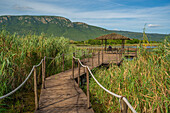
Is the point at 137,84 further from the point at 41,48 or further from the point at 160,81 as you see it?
the point at 41,48

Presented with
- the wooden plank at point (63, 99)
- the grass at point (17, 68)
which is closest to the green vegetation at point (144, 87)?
the wooden plank at point (63, 99)

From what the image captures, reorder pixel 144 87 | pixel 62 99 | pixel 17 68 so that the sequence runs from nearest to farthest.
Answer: pixel 144 87
pixel 62 99
pixel 17 68

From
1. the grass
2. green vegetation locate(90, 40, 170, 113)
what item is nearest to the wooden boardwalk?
the grass

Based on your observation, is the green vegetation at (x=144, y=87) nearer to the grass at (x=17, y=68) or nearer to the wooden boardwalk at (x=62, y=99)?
the wooden boardwalk at (x=62, y=99)

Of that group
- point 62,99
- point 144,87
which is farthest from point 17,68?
point 144,87

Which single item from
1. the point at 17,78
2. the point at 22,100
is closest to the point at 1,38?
the point at 17,78

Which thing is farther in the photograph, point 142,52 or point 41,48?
point 41,48

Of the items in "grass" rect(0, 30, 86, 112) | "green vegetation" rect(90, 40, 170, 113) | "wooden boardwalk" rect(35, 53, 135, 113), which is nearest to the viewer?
"green vegetation" rect(90, 40, 170, 113)

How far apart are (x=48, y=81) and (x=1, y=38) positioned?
2.22 meters

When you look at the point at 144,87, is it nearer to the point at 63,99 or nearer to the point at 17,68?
the point at 63,99

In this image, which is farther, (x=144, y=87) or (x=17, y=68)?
(x=17, y=68)

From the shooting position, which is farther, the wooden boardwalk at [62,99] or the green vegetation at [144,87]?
the wooden boardwalk at [62,99]

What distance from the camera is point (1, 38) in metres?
5.37

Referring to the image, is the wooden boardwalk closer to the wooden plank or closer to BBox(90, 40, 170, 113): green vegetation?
the wooden plank
